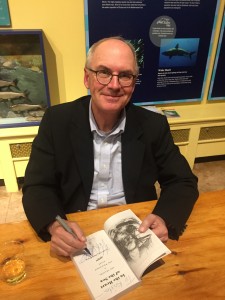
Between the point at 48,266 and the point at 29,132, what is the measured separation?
1.55 metres

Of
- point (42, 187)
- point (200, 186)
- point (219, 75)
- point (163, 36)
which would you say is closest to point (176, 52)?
point (163, 36)

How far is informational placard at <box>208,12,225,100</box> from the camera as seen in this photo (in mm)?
2353

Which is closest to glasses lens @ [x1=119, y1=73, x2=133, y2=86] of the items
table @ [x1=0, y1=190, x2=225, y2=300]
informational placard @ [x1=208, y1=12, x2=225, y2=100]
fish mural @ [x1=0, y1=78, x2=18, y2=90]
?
table @ [x1=0, y1=190, x2=225, y2=300]

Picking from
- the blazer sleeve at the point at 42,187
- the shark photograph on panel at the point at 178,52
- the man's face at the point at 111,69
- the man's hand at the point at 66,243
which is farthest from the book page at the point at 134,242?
the shark photograph on panel at the point at 178,52

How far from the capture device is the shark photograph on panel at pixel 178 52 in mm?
2279

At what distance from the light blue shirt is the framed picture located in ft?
3.63

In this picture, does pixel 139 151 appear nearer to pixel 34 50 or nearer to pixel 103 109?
pixel 103 109

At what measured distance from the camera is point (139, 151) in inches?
46.6

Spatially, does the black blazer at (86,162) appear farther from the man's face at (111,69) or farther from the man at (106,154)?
the man's face at (111,69)

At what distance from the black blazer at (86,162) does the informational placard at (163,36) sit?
1129 mm

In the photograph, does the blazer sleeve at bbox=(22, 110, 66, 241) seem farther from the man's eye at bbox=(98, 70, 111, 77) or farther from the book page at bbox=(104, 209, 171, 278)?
the man's eye at bbox=(98, 70, 111, 77)

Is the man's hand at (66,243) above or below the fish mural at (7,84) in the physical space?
below

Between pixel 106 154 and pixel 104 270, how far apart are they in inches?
21.6

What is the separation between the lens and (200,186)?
2.54m
